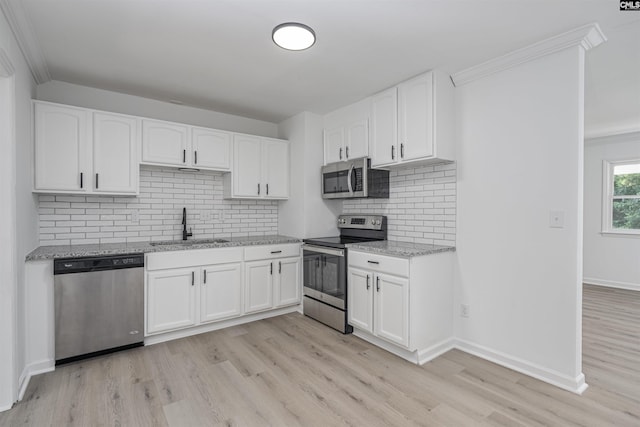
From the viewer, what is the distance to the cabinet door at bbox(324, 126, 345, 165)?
391 cm

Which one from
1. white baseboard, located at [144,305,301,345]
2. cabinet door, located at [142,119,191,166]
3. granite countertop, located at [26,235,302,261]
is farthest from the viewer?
cabinet door, located at [142,119,191,166]

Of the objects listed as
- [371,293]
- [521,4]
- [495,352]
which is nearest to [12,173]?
[371,293]

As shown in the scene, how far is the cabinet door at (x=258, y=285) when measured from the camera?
3613 mm

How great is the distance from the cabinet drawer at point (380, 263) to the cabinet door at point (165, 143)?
6.68ft

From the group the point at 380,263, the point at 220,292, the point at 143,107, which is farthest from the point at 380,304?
the point at 143,107

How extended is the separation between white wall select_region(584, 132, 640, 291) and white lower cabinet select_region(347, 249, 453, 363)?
13.9ft

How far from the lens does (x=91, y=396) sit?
2.23 m

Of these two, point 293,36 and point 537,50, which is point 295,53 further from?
point 537,50

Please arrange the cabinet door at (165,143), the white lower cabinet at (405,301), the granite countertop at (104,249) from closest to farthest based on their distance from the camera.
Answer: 1. the granite countertop at (104,249)
2. the white lower cabinet at (405,301)
3. the cabinet door at (165,143)

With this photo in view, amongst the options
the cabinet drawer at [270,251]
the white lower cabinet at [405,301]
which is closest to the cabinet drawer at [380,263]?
the white lower cabinet at [405,301]

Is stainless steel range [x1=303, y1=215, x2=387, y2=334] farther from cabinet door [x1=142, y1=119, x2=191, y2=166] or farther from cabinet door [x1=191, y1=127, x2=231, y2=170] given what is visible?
cabinet door [x1=142, y1=119, x2=191, y2=166]

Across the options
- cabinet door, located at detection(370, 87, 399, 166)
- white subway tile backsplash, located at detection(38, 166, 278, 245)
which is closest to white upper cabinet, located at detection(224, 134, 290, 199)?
white subway tile backsplash, located at detection(38, 166, 278, 245)

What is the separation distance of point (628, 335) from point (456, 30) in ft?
11.3

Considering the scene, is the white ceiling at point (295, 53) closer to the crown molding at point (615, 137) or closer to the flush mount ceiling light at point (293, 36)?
the flush mount ceiling light at point (293, 36)
